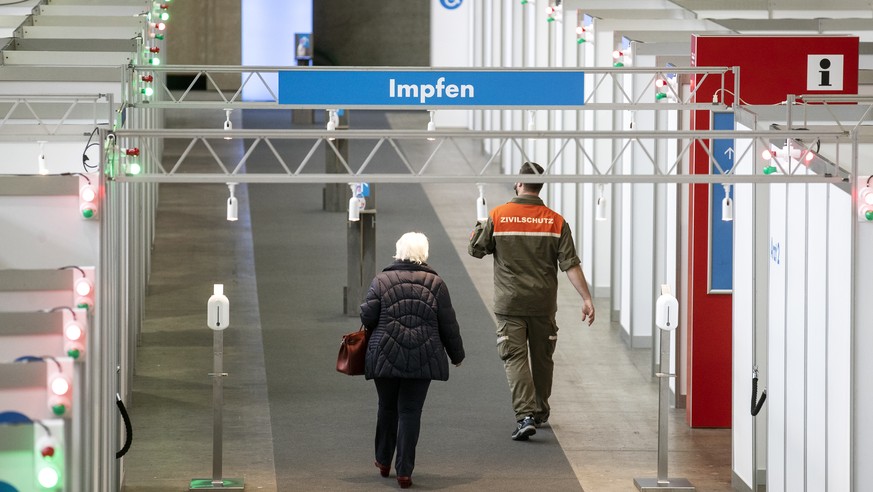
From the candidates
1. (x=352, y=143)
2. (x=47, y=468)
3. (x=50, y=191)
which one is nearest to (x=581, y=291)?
(x=50, y=191)

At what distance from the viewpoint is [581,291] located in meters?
10.4

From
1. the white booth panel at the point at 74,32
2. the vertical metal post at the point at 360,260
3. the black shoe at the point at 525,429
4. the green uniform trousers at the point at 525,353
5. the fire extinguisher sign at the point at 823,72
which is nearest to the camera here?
the green uniform trousers at the point at 525,353

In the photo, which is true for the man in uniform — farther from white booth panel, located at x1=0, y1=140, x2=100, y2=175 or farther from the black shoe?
white booth panel, located at x1=0, y1=140, x2=100, y2=175

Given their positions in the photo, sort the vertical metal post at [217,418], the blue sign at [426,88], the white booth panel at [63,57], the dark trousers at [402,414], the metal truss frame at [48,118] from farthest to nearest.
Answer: the white booth panel at [63,57] < the blue sign at [426,88] < the metal truss frame at [48,118] < the vertical metal post at [217,418] < the dark trousers at [402,414]

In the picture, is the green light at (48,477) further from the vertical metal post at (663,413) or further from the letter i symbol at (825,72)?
the letter i symbol at (825,72)

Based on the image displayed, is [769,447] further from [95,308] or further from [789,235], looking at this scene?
[95,308]

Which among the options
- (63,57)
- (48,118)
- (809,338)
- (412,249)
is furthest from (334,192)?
(809,338)

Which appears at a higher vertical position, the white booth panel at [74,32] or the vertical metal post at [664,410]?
the white booth panel at [74,32]

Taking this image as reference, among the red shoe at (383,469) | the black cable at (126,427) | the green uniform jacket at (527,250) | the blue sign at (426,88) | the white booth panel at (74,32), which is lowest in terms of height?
the red shoe at (383,469)

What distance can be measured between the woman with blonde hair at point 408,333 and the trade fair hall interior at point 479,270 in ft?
1.92

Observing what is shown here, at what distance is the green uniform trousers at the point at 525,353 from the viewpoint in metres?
10.4

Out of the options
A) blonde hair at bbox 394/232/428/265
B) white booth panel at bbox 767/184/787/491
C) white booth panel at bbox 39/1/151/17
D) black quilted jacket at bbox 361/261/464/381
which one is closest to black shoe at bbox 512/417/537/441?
black quilted jacket at bbox 361/261/464/381

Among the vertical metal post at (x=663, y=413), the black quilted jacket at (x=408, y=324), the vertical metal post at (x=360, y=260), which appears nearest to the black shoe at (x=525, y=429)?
the vertical metal post at (x=663, y=413)

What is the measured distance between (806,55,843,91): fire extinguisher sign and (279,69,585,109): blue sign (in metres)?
1.68
